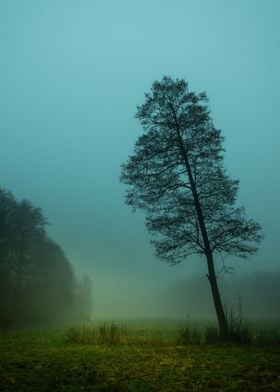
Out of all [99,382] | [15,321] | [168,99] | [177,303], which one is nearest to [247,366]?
[99,382]

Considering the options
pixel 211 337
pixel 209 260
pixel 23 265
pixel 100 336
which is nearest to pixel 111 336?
pixel 100 336

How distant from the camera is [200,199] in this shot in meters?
21.1

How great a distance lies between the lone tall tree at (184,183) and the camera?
20344 millimetres

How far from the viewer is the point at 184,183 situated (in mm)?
21438

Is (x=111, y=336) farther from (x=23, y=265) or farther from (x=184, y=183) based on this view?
(x=23, y=265)

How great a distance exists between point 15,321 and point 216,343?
3291 cm

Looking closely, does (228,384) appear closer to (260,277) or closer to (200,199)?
(200,199)

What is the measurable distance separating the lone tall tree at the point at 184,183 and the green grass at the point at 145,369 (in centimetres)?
565

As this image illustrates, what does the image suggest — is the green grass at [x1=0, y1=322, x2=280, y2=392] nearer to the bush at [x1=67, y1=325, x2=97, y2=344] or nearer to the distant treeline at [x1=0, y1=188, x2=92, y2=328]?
the bush at [x1=67, y1=325, x2=97, y2=344]

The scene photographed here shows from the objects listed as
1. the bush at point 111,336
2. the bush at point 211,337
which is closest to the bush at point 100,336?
the bush at point 111,336

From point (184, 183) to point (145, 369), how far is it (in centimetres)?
1172

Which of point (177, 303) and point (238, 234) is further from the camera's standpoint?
point (177, 303)

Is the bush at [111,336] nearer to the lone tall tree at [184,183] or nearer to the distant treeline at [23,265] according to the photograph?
the lone tall tree at [184,183]

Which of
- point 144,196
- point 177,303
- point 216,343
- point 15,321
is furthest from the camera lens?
point 177,303
